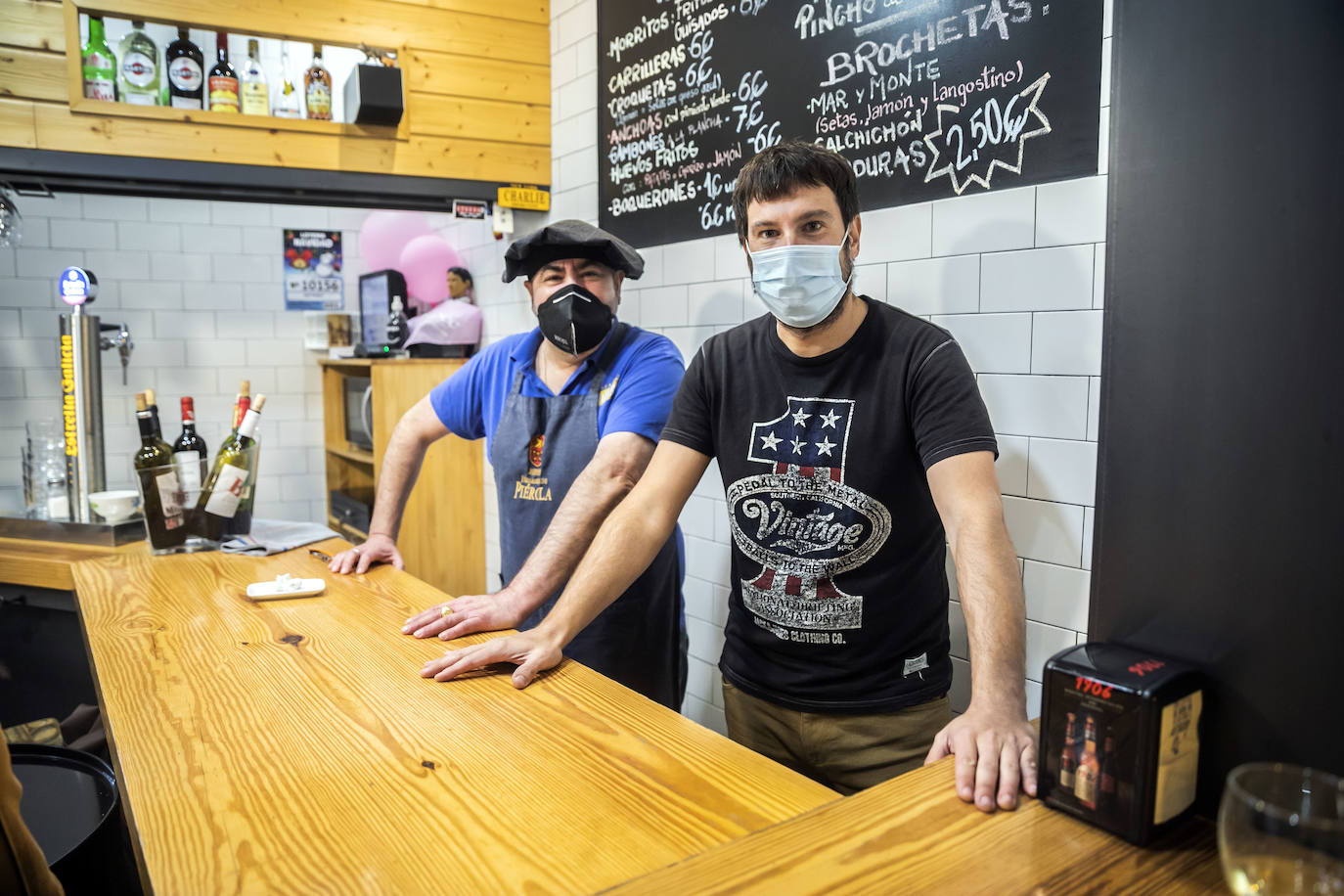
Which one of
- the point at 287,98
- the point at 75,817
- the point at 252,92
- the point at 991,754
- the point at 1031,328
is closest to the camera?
the point at 991,754

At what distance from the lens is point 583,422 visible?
223 centimetres

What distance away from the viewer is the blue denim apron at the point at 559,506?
2.20 meters

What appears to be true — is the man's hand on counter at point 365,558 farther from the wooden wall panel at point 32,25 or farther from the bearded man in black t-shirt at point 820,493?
the wooden wall panel at point 32,25

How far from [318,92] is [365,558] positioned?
7.29 ft

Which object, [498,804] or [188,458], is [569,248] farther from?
[498,804]

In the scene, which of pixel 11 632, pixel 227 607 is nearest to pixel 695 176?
pixel 227 607

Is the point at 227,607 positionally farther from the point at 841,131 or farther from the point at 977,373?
the point at 841,131

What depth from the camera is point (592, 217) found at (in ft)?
11.8

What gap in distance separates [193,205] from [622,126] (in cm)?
294

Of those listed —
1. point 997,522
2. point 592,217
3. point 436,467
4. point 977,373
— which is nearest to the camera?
point 997,522

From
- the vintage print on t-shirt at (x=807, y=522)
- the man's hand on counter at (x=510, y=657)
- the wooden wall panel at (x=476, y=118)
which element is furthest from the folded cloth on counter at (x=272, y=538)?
the wooden wall panel at (x=476, y=118)

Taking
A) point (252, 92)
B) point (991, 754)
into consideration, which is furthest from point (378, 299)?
point (991, 754)

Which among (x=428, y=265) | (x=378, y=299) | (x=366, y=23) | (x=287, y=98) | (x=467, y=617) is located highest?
(x=366, y=23)

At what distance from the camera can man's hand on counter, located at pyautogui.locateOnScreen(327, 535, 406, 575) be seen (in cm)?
209
